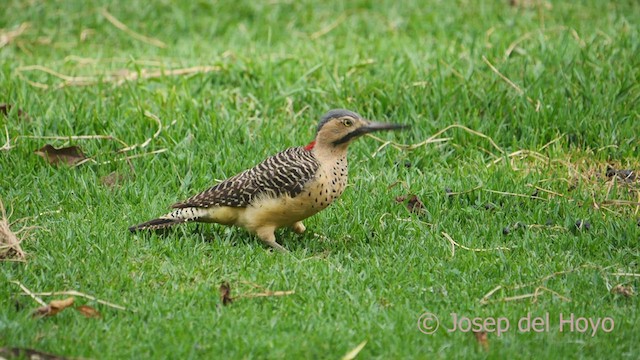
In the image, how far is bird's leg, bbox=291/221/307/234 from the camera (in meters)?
6.70

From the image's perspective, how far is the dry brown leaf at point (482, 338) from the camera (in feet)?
16.6

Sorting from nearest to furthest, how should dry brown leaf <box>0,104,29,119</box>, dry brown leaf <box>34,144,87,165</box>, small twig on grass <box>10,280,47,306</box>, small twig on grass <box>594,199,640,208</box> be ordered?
small twig on grass <box>10,280,47,306</box> < small twig on grass <box>594,199,640,208</box> < dry brown leaf <box>34,144,87,165</box> < dry brown leaf <box>0,104,29,119</box>

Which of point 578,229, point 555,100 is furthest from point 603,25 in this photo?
point 578,229

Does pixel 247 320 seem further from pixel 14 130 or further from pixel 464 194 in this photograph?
pixel 14 130

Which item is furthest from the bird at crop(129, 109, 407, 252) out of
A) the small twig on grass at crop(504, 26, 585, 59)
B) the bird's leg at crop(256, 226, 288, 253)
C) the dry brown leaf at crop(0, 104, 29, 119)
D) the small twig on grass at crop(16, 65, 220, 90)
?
the small twig on grass at crop(504, 26, 585, 59)

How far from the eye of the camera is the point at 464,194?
715cm

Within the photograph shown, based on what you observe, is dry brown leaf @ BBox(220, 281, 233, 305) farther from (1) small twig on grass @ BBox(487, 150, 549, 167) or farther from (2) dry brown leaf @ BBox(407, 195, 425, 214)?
(1) small twig on grass @ BBox(487, 150, 549, 167)

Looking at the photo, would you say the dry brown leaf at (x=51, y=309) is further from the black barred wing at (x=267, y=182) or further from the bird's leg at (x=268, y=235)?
the bird's leg at (x=268, y=235)

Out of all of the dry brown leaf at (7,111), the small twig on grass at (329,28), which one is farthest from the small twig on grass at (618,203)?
the dry brown leaf at (7,111)

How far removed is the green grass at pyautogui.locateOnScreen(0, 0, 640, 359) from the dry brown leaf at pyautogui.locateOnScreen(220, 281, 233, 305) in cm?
6

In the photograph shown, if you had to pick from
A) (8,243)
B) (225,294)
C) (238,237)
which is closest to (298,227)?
(238,237)

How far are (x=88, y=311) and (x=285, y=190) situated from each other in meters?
1.56

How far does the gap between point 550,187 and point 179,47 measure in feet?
14.9

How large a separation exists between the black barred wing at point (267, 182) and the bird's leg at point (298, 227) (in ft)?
1.42
